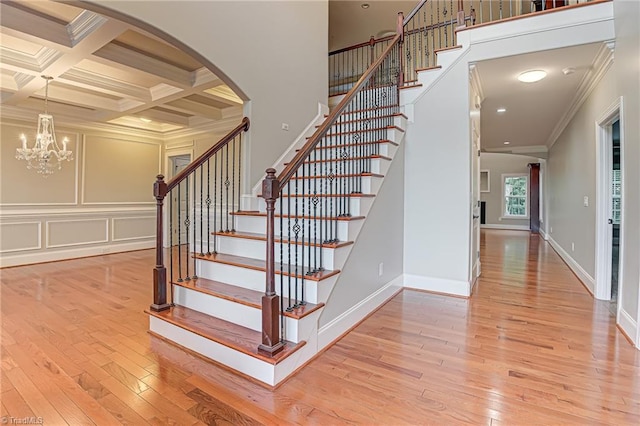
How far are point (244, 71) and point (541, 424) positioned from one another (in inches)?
144

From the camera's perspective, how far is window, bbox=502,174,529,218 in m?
11.7

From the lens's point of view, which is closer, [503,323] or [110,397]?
[110,397]

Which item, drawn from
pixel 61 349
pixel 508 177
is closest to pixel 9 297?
pixel 61 349

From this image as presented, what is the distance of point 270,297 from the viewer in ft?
6.41

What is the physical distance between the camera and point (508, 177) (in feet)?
39.4

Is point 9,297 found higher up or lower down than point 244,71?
lower down

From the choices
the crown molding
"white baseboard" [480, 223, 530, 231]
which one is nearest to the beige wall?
the crown molding

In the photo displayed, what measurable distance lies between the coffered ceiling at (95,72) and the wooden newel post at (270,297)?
1951mm

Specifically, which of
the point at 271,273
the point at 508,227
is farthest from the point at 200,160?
the point at 508,227

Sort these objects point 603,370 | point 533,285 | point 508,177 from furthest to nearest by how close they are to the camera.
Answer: point 508,177 → point 533,285 → point 603,370

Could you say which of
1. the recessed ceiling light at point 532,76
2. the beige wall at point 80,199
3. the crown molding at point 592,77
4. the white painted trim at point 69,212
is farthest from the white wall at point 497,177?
the white painted trim at point 69,212

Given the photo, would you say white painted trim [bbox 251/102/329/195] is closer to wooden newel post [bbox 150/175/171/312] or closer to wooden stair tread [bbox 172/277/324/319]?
wooden newel post [bbox 150/175/171/312]

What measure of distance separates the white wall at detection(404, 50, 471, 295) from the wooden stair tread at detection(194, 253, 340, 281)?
5.96 ft

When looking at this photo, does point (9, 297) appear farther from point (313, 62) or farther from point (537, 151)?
point (537, 151)
